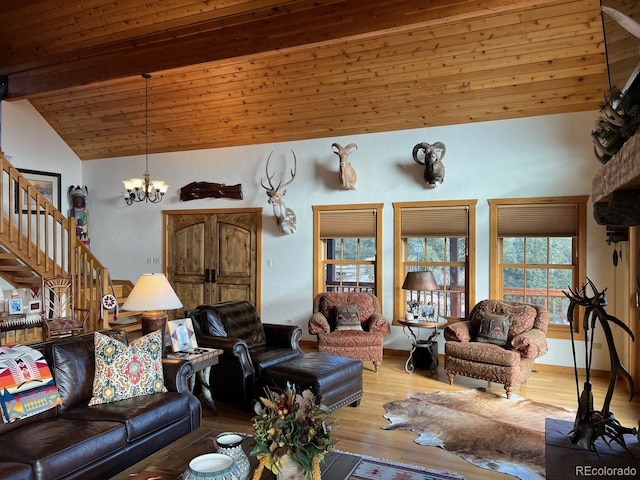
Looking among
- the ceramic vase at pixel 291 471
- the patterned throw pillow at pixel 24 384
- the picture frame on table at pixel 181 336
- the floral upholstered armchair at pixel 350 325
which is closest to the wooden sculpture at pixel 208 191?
the floral upholstered armchair at pixel 350 325

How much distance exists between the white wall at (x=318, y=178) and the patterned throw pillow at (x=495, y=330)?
792 mm

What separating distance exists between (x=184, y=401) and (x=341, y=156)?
3.98 m

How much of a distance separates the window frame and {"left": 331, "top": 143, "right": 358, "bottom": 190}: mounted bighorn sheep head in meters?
0.35

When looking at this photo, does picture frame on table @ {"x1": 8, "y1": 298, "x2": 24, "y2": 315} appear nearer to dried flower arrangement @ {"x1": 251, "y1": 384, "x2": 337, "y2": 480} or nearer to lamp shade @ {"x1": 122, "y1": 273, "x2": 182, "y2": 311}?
lamp shade @ {"x1": 122, "y1": 273, "x2": 182, "y2": 311}

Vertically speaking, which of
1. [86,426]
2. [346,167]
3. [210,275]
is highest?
[346,167]

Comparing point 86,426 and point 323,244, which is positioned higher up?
point 323,244

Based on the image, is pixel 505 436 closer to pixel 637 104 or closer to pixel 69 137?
pixel 637 104

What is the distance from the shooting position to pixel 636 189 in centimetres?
260

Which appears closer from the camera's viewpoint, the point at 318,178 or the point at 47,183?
the point at 318,178

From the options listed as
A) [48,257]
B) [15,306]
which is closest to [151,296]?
[15,306]

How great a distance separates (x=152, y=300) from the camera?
11.9ft

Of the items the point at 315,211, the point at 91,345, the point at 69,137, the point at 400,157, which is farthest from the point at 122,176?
the point at 91,345

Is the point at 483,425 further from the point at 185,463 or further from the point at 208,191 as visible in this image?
the point at 208,191

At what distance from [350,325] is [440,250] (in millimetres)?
1606
